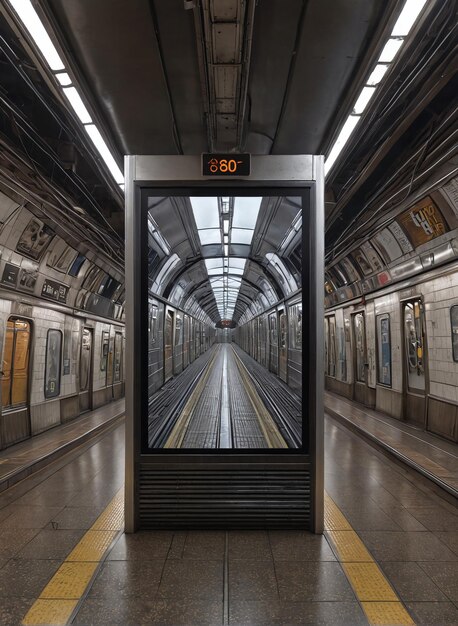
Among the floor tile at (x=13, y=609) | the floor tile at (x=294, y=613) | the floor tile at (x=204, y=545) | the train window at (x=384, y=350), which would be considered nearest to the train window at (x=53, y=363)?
the floor tile at (x=204, y=545)

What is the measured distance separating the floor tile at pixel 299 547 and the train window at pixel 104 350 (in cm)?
916

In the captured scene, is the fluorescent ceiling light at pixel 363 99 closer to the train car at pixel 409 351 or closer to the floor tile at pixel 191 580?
the train car at pixel 409 351

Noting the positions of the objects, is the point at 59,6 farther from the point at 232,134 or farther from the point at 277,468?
the point at 277,468

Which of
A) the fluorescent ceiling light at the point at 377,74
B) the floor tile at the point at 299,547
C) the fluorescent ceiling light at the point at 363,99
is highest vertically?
the fluorescent ceiling light at the point at 377,74

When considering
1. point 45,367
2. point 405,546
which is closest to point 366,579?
point 405,546

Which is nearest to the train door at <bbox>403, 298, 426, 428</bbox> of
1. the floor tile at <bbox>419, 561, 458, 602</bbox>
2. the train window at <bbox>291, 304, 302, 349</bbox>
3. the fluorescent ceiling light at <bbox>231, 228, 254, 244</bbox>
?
the fluorescent ceiling light at <bbox>231, 228, 254, 244</bbox>

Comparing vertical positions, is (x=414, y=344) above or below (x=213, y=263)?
below

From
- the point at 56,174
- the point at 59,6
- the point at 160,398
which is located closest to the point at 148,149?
the point at 56,174

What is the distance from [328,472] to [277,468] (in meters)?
2.42

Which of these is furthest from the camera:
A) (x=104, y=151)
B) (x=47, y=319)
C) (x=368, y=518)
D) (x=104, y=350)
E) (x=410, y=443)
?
(x=104, y=350)

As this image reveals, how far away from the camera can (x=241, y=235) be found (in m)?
7.59

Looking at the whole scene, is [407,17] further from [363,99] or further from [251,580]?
[251,580]

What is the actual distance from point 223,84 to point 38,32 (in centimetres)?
164

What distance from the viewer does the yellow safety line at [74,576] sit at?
8.23ft
